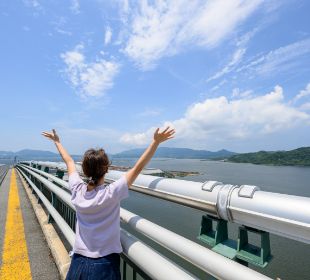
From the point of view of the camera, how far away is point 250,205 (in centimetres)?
130

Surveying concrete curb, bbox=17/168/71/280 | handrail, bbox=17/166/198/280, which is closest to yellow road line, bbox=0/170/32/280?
concrete curb, bbox=17/168/71/280

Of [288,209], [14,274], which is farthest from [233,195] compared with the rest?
[14,274]

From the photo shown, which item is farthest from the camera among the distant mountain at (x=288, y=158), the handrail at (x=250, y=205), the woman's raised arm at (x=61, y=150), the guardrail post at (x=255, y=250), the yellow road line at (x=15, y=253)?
the distant mountain at (x=288, y=158)

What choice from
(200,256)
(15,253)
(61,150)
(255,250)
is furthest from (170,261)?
(15,253)

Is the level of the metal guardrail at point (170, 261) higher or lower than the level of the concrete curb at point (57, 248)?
higher

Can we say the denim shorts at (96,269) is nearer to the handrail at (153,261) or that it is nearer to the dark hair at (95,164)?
the handrail at (153,261)

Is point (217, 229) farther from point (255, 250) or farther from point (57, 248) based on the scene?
point (57, 248)

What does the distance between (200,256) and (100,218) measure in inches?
36.5

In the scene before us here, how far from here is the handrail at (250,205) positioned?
1114 mm

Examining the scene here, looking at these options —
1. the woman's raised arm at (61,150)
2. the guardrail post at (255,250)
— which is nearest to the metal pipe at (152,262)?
the guardrail post at (255,250)

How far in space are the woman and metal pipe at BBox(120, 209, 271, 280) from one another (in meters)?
0.23

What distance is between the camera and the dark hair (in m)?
2.16

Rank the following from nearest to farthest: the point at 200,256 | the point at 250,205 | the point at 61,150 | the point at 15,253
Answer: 1. the point at 250,205
2. the point at 200,256
3. the point at 61,150
4. the point at 15,253

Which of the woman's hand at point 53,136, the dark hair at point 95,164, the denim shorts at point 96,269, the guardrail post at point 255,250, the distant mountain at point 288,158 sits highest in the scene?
the distant mountain at point 288,158
